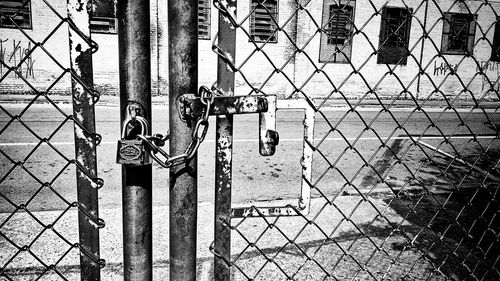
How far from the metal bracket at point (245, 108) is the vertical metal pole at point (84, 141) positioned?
0.31 meters

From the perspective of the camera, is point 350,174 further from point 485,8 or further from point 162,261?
point 485,8

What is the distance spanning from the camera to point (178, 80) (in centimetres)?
115

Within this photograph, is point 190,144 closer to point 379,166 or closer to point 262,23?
point 379,166

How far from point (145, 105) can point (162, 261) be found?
6.09 feet

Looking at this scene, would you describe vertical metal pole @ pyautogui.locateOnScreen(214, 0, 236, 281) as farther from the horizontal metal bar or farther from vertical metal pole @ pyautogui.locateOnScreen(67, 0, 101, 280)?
vertical metal pole @ pyautogui.locateOnScreen(67, 0, 101, 280)

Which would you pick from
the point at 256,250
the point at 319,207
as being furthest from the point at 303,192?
the point at 319,207

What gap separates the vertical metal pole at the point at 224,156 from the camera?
1.18 meters

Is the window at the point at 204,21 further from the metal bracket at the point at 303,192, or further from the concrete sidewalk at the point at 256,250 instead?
the metal bracket at the point at 303,192

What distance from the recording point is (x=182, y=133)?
1.17 meters

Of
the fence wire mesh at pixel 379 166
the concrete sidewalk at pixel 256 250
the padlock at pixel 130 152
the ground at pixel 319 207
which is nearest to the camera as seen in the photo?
the padlock at pixel 130 152

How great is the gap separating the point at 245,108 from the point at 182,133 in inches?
8.4

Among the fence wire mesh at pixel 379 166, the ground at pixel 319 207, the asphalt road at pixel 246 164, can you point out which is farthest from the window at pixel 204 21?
the ground at pixel 319 207

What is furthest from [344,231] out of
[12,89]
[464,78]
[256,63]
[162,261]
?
[464,78]

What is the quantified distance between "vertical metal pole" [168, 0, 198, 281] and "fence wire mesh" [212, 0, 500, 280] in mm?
97
